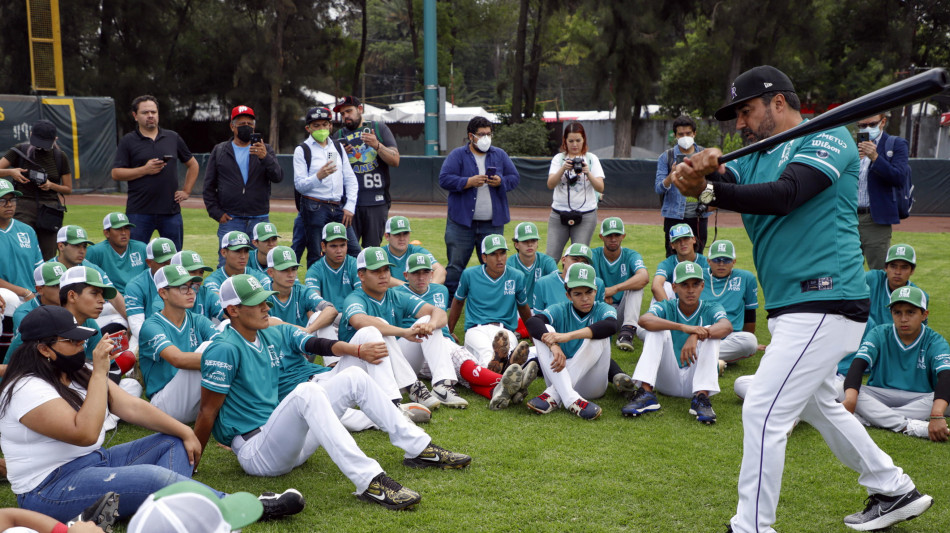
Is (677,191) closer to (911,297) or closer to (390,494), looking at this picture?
(911,297)

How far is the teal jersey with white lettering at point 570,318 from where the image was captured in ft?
20.8

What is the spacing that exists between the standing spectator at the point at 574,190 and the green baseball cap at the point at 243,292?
483cm

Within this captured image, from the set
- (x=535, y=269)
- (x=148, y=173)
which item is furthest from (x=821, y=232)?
(x=148, y=173)

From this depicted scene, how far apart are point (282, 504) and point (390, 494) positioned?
583 mm

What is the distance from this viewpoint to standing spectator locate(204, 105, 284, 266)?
8.48m

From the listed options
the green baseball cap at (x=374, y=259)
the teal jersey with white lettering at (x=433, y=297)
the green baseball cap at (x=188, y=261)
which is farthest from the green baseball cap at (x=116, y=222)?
the teal jersey with white lettering at (x=433, y=297)

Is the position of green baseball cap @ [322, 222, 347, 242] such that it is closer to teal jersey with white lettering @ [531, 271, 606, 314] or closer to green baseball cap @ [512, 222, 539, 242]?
green baseball cap @ [512, 222, 539, 242]

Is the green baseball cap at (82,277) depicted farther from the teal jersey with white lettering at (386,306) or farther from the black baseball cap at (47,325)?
the teal jersey with white lettering at (386,306)

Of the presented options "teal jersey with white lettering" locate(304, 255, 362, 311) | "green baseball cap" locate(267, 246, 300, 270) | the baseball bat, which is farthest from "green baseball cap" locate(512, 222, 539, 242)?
the baseball bat

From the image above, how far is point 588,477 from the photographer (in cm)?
487

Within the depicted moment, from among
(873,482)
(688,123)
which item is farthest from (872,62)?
(873,482)

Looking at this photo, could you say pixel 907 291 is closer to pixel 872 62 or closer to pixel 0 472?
pixel 0 472

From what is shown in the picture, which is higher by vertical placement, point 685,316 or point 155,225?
point 155,225

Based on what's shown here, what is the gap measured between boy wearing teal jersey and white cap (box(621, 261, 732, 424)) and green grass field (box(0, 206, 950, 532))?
0.47 ft
